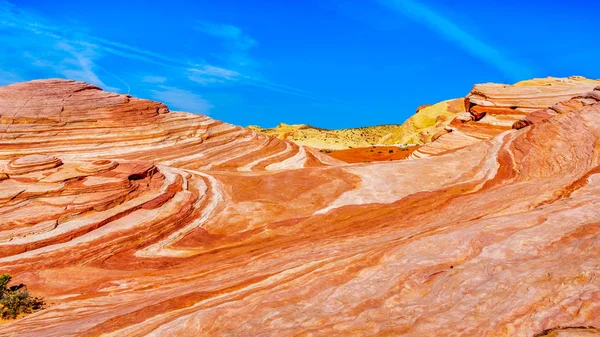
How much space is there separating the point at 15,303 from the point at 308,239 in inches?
360

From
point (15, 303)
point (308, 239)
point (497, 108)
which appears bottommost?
point (308, 239)

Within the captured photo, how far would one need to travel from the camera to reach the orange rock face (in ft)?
28.3

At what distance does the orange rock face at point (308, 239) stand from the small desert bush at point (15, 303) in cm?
48

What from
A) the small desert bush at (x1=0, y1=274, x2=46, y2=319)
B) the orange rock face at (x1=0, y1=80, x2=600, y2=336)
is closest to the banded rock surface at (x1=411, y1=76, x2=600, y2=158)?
the orange rock face at (x1=0, y1=80, x2=600, y2=336)

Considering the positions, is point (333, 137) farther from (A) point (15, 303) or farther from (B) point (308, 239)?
(A) point (15, 303)

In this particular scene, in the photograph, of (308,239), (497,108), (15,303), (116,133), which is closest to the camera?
(15,303)

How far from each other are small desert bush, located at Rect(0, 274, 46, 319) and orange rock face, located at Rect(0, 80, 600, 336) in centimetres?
48

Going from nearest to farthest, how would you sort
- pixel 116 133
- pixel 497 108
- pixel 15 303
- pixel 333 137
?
pixel 15 303 → pixel 116 133 → pixel 497 108 → pixel 333 137

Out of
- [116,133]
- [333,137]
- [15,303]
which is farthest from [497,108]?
[333,137]

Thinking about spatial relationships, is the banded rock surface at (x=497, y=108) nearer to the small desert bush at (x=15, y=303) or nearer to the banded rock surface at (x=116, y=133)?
the banded rock surface at (x=116, y=133)

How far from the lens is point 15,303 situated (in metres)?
12.7

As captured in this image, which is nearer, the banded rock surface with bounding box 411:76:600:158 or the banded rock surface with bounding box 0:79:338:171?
the banded rock surface with bounding box 0:79:338:171

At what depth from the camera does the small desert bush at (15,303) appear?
12.6 meters

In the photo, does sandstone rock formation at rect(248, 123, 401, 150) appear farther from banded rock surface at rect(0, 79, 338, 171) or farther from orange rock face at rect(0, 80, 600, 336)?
orange rock face at rect(0, 80, 600, 336)
